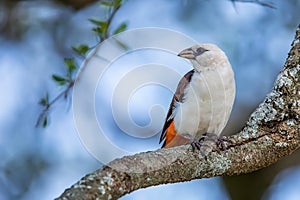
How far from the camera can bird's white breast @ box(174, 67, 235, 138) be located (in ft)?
9.76

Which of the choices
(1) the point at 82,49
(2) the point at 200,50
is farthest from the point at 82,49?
(2) the point at 200,50

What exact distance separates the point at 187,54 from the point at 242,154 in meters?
0.95

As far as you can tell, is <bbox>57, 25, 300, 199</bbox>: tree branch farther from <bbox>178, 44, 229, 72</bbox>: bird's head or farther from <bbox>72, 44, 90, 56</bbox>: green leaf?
<bbox>72, 44, 90, 56</bbox>: green leaf

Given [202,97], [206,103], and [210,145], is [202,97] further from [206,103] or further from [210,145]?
[210,145]

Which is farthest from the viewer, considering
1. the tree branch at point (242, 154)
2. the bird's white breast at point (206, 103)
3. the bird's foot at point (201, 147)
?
the bird's white breast at point (206, 103)

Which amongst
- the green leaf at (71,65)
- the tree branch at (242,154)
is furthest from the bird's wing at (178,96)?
the tree branch at (242,154)

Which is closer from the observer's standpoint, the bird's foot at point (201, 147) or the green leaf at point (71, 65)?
the bird's foot at point (201, 147)

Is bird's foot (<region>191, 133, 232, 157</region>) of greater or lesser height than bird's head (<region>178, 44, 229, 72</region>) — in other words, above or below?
below

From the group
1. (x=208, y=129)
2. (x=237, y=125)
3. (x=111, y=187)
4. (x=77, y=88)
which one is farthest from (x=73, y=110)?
(x=111, y=187)

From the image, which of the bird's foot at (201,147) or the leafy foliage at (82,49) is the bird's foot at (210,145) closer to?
the bird's foot at (201,147)

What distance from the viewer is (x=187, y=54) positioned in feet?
10.4

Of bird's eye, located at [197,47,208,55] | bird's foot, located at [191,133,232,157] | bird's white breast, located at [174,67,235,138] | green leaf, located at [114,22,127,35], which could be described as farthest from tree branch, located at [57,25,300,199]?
green leaf, located at [114,22,127,35]

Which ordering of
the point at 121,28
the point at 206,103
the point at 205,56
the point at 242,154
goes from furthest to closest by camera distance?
the point at 121,28 → the point at 205,56 → the point at 206,103 → the point at 242,154

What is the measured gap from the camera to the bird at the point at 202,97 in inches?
117
